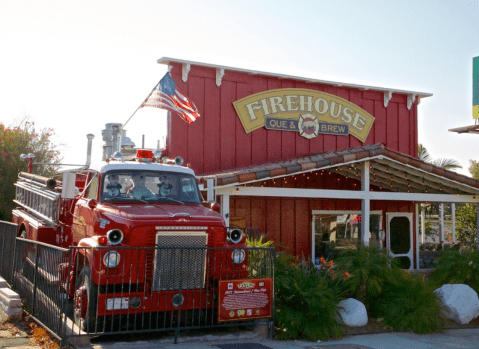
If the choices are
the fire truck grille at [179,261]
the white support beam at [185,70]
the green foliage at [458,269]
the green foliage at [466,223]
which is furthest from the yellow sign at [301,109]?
the green foliage at [466,223]

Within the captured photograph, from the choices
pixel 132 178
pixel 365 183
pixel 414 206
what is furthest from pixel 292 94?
pixel 132 178

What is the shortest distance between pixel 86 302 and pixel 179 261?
1347 mm

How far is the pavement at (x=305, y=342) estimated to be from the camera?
680 cm

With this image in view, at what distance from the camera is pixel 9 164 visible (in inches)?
690

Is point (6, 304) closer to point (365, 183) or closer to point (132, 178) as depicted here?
point (132, 178)

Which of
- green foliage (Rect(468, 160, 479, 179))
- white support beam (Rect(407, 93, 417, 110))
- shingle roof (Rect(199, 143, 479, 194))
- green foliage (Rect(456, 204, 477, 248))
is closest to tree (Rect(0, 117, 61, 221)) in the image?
shingle roof (Rect(199, 143, 479, 194))

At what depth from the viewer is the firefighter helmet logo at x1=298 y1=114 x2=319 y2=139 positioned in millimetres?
15305

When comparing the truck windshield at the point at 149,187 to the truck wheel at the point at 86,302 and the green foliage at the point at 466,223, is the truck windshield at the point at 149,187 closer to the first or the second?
the truck wheel at the point at 86,302

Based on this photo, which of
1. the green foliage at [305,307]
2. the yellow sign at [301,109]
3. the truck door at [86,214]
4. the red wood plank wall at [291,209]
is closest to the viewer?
the green foliage at [305,307]

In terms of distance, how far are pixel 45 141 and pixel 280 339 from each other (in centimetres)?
1480

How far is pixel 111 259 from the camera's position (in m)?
6.83

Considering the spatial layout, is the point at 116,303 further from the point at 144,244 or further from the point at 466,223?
the point at 466,223

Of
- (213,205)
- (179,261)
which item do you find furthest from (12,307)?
(213,205)

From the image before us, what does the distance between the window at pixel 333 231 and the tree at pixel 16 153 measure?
10.1m
